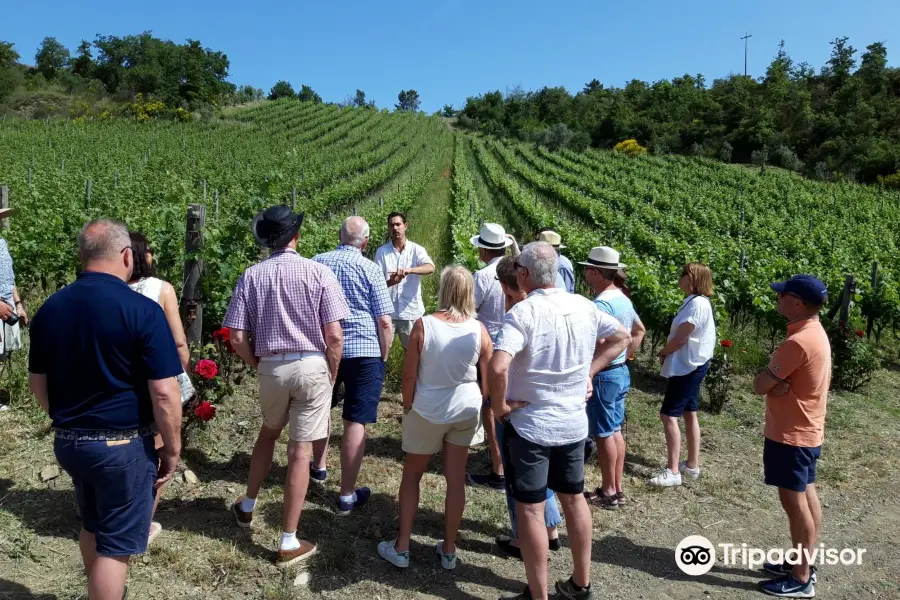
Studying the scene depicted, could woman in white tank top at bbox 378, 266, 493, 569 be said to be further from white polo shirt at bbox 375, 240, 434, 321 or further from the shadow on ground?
white polo shirt at bbox 375, 240, 434, 321

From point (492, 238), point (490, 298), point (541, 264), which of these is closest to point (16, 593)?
point (541, 264)

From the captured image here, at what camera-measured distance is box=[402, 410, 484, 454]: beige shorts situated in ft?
9.99

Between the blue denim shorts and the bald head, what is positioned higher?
the bald head

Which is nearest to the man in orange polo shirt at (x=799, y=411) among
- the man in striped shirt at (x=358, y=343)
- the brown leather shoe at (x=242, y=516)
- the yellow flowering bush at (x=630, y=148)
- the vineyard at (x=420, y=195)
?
the man in striped shirt at (x=358, y=343)

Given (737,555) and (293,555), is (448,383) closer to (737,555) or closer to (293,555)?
(293,555)

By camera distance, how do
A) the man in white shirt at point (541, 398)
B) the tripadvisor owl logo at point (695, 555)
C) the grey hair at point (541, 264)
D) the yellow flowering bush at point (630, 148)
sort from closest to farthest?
the man in white shirt at point (541, 398)
the grey hair at point (541, 264)
the tripadvisor owl logo at point (695, 555)
the yellow flowering bush at point (630, 148)

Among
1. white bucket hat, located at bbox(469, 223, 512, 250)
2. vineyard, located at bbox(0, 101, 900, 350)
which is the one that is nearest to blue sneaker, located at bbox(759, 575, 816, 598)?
white bucket hat, located at bbox(469, 223, 512, 250)

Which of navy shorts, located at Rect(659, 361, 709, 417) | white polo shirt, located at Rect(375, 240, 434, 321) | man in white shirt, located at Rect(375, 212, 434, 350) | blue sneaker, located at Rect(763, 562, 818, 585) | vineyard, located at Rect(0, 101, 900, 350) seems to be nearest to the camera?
blue sneaker, located at Rect(763, 562, 818, 585)

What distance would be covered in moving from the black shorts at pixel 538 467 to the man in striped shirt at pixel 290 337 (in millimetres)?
965

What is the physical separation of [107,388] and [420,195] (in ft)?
74.6

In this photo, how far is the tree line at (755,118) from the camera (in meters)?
42.2

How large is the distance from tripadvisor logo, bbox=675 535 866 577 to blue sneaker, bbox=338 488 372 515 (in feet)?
5.86

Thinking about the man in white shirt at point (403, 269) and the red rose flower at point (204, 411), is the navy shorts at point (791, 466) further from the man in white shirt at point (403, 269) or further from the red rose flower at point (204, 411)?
the red rose flower at point (204, 411)

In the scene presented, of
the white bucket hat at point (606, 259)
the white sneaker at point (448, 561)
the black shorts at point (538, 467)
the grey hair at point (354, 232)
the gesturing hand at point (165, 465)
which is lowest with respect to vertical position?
the white sneaker at point (448, 561)
